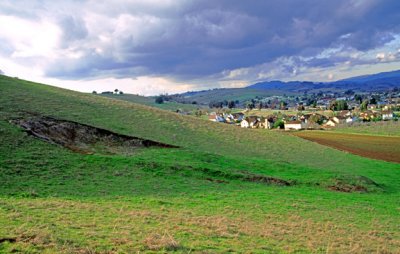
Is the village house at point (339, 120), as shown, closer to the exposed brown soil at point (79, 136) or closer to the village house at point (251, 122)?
the village house at point (251, 122)

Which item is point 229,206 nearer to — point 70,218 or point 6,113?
point 70,218

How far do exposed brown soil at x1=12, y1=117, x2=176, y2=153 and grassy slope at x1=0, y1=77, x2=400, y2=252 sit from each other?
5.78 ft

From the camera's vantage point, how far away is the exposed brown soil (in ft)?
94.6

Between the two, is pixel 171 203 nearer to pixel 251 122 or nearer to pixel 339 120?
pixel 339 120

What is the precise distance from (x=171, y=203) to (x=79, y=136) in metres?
16.6

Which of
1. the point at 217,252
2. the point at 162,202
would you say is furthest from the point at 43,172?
the point at 217,252

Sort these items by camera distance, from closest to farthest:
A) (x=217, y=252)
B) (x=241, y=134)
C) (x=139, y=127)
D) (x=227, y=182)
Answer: (x=217, y=252) < (x=227, y=182) < (x=139, y=127) < (x=241, y=134)

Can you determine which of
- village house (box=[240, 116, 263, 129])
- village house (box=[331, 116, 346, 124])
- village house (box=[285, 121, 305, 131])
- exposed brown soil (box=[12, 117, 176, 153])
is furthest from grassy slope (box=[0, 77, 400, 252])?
village house (box=[240, 116, 263, 129])

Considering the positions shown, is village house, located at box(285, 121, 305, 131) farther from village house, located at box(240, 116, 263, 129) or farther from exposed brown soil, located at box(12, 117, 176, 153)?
exposed brown soil, located at box(12, 117, 176, 153)

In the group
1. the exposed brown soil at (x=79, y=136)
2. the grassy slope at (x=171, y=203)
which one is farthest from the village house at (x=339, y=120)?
the exposed brown soil at (x=79, y=136)

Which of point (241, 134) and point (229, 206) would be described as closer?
point (229, 206)

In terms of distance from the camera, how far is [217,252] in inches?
435

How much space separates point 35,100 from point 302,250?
37051mm

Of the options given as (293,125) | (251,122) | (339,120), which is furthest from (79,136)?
(339,120)
